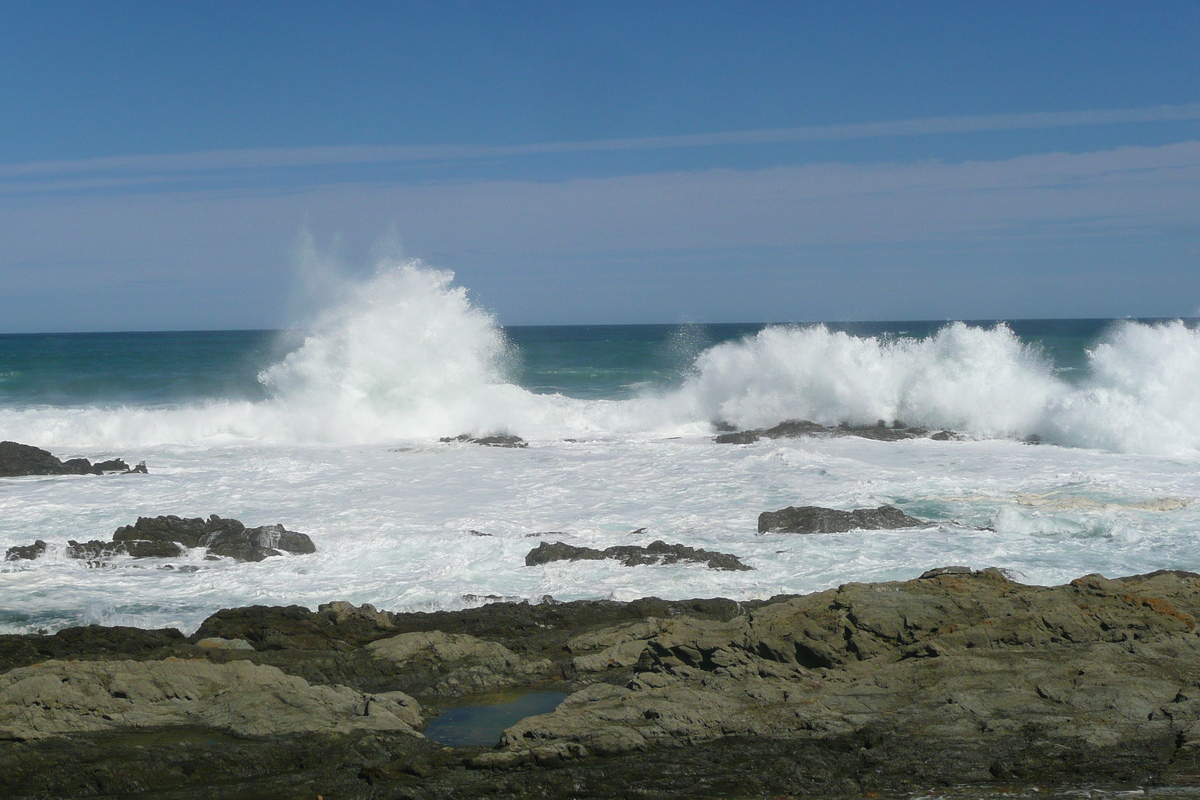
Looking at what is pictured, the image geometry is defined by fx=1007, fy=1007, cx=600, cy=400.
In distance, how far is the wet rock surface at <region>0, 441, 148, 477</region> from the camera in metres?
19.3

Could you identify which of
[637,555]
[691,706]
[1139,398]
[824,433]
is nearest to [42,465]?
[637,555]

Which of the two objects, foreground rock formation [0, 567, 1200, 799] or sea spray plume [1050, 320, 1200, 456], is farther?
sea spray plume [1050, 320, 1200, 456]

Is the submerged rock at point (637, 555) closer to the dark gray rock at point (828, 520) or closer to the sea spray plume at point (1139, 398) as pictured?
the dark gray rock at point (828, 520)

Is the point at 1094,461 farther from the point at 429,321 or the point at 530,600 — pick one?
the point at 429,321

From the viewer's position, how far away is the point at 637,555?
42.4ft

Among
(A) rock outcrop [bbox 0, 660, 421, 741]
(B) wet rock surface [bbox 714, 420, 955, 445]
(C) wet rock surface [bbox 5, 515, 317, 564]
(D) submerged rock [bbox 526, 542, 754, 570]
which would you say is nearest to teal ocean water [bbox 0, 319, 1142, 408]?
(B) wet rock surface [bbox 714, 420, 955, 445]

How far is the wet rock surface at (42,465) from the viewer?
19.3 metres

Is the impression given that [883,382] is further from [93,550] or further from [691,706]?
[691,706]

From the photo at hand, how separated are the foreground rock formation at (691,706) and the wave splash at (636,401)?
16459mm

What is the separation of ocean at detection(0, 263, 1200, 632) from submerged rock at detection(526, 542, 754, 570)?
20cm

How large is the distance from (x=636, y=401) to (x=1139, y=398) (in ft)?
42.0

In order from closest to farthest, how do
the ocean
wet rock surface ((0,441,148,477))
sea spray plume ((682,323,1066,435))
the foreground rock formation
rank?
1. the foreground rock formation
2. the ocean
3. wet rock surface ((0,441,148,477))
4. sea spray plume ((682,323,1066,435))

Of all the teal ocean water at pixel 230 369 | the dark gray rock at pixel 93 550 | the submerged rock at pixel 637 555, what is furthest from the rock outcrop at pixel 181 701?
the teal ocean water at pixel 230 369

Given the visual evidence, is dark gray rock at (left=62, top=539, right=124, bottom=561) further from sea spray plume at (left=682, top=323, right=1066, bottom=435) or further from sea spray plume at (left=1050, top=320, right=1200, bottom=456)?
sea spray plume at (left=1050, top=320, right=1200, bottom=456)
